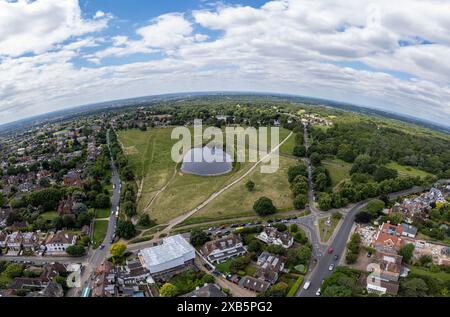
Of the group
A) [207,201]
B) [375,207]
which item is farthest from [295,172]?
[207,201]

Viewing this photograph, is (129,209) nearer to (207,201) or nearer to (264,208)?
(207,201)

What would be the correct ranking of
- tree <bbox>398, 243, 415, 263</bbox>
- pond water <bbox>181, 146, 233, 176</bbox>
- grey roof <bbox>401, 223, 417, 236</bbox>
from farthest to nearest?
1. pond water <bbox>181, 146, 233, 176</bbox>
2. grey roof <bbox>401, 223, 417, 236</bbox>
3. tree <bbox>398, 243, 415, 263</bbox>

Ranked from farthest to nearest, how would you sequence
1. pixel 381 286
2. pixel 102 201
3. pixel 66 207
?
1. pixel 102 201
2. pixel 66 207
3. pixel 381 286

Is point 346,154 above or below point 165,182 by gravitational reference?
above

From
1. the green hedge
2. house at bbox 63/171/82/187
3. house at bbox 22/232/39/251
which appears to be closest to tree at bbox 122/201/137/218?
house at bbox 22/232/39/251

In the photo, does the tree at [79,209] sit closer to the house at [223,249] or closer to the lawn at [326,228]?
the house at [223,249]

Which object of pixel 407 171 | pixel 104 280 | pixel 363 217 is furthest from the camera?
pixel 407 171

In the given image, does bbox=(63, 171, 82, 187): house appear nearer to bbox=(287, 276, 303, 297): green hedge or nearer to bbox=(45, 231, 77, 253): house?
bbox=(45, 231, 77, 253): house

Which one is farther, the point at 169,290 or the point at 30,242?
the point at 30,242
